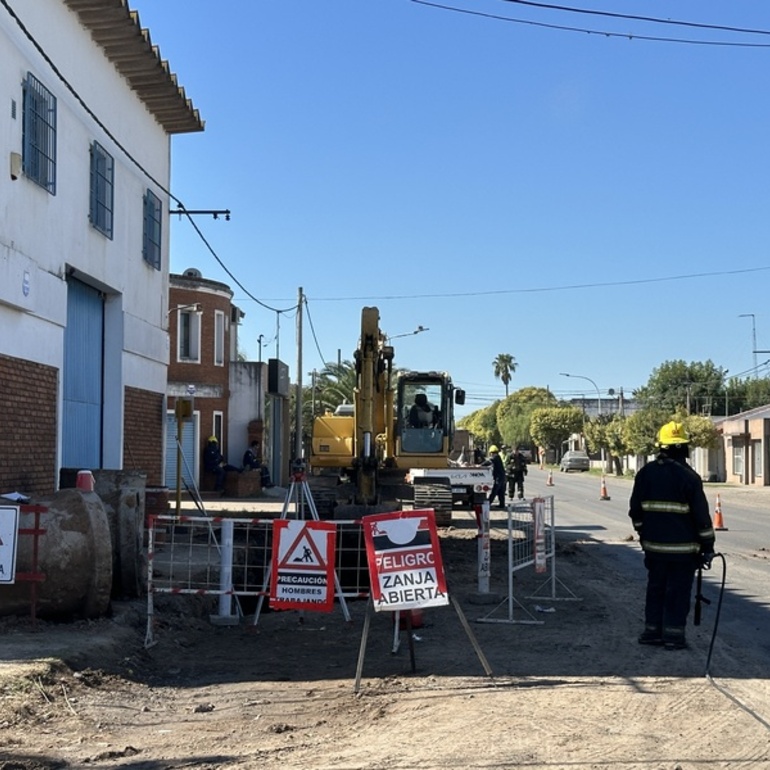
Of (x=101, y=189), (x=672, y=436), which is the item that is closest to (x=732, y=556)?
(x=672, y=436)

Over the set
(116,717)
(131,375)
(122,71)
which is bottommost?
(116,717)

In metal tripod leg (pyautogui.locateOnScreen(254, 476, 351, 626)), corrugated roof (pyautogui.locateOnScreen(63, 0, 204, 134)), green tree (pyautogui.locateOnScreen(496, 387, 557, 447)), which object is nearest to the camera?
metal tripod leg (pyautogui.locateOnScreen(254, 476, 351, 626))

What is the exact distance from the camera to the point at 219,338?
112 ft

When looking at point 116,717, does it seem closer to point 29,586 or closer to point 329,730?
point 329,730

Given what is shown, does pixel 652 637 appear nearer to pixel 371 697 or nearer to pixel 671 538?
pixel 671 538

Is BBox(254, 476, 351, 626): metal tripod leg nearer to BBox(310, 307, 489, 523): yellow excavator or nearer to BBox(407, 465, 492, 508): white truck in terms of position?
BBox(310, 307, 489, 523): yellow excavator

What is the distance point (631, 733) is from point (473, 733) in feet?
3.07

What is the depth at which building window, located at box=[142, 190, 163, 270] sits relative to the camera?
1784cm

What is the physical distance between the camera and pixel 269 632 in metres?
10.4

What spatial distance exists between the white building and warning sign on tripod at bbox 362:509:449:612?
5276 mm

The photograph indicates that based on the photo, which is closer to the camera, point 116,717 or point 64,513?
point 116,717

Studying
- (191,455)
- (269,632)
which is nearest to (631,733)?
(269,632)

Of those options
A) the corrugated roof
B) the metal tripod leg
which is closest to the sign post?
the metal tripod leg

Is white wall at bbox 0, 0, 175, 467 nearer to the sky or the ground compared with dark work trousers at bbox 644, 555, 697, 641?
nearer to the sky
